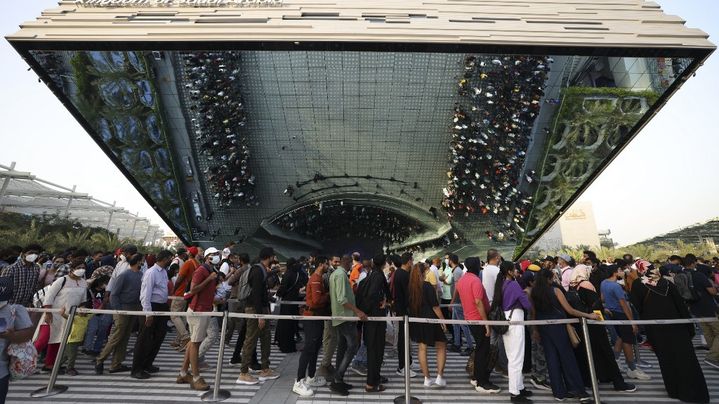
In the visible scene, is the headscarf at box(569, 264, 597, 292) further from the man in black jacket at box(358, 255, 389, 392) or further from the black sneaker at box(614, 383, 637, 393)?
the man in black jacket at box(358, 255, 389, 392)

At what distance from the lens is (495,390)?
5469 millimetres

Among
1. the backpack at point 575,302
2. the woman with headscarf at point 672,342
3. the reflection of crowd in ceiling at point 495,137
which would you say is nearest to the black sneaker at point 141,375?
the backpack at point 575,302

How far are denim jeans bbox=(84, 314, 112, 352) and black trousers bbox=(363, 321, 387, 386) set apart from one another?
5.30m

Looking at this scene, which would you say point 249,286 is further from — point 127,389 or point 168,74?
point 168,74

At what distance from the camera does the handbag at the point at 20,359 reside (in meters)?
2.93

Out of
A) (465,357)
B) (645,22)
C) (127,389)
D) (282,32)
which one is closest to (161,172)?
(282,32)

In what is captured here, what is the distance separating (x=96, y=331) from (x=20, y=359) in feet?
16.0

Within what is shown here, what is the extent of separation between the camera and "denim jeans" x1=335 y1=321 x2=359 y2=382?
5.45 meters

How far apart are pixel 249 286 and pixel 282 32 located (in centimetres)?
951

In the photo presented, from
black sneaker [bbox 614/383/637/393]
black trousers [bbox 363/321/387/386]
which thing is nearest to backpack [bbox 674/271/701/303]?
black sneaker [bbox 614/383/637/393]

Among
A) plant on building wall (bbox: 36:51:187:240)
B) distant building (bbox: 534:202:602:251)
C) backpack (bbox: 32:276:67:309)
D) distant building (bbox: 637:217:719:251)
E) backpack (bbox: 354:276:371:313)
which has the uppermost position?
distant building (bbox: 534:202:602:251)

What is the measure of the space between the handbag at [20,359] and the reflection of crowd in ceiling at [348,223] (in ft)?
65.2

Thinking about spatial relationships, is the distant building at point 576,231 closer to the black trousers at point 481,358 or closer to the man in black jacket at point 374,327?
the black trousers at point 481,358

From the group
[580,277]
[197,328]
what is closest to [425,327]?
[580,277]
